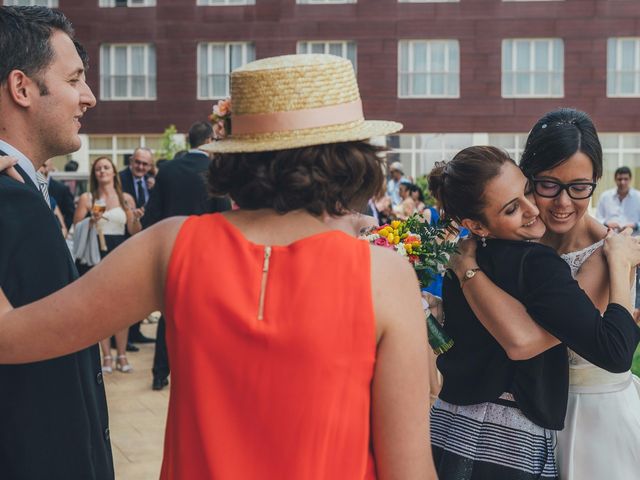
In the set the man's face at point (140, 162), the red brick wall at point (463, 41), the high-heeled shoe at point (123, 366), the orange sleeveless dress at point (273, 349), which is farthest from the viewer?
the red brick wall at point (463, 41)

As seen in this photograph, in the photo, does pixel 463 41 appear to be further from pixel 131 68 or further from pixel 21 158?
pixel 21 158

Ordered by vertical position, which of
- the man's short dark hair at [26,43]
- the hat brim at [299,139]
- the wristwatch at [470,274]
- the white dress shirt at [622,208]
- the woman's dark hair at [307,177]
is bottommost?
the white dress shirt at [622,208]

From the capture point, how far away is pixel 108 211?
29.7ft

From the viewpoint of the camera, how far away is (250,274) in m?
1.81

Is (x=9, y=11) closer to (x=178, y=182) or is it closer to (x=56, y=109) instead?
(x=56, y=109)

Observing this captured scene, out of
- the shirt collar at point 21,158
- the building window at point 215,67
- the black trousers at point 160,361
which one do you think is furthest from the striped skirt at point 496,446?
the building window at point 215,67

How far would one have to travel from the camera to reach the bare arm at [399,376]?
1806 mm

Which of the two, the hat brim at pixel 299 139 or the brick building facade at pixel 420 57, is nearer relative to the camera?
the hat brim at pixel 299 139

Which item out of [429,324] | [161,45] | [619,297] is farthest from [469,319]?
[161,45]

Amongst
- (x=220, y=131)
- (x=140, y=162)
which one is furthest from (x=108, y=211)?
(x=220, y=131)

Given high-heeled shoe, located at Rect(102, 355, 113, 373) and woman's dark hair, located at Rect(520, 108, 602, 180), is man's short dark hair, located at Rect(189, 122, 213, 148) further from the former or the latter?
woman's dark hair, located at Rect(520, 108, 602, 180)

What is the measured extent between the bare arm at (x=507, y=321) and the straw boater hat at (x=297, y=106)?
874mm

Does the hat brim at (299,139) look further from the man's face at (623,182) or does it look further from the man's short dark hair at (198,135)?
the man's face at (623,182)

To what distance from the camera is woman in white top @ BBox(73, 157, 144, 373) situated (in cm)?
886
